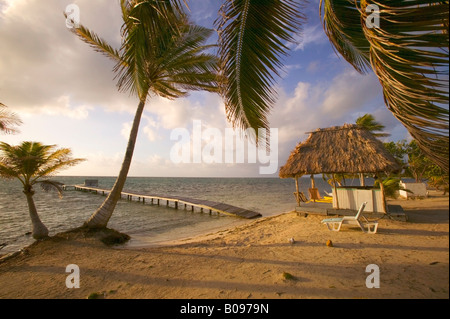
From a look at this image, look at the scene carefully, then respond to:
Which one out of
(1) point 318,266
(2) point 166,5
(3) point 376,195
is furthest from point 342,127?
(2) point 166,5

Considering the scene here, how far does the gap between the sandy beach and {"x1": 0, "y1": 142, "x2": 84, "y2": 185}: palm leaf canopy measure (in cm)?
261

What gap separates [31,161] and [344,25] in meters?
9.87

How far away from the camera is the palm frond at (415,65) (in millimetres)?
1014

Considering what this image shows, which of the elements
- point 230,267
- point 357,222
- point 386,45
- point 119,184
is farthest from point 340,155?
point 119,184

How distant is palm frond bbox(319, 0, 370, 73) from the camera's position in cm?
197

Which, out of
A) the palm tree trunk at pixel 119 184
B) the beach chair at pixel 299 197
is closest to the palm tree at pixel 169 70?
the palm tree trunk at pixel 119 184

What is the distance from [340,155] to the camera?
9.52 meters

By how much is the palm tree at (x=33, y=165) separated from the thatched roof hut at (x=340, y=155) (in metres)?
10.1

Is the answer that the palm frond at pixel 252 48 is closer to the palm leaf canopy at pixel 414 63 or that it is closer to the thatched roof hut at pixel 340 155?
the palm leaf canopy at pixel 414 63

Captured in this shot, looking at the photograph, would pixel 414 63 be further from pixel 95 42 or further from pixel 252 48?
pixel 95 42
